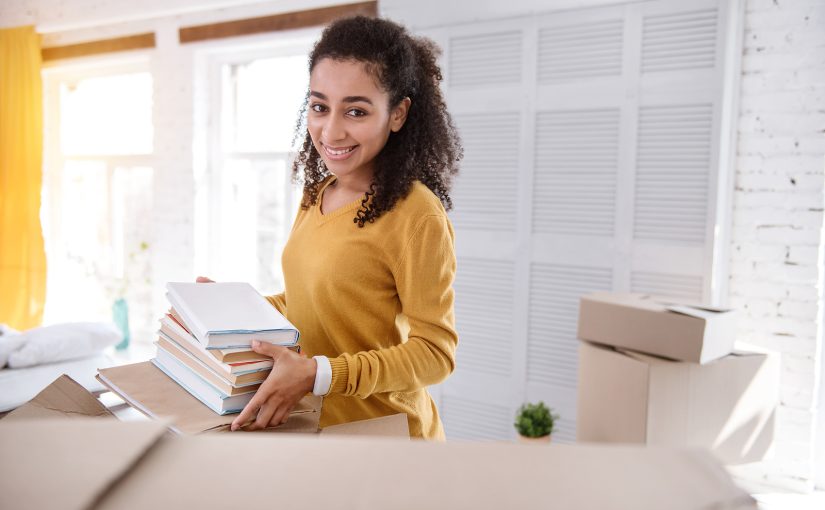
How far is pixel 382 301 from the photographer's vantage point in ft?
3.58

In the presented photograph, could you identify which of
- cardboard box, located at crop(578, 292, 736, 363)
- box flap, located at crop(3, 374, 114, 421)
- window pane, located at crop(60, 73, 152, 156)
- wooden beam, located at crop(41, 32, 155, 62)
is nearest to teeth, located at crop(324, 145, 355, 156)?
box flap, located at crop(3, 374, 114, 421)

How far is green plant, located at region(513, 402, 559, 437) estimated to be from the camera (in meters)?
2.70

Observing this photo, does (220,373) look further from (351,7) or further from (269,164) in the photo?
(269,164)

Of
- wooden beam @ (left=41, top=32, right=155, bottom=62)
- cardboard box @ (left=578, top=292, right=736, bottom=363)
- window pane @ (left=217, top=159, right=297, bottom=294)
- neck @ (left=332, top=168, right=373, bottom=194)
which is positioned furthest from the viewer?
wooden beam @ (left=41, top=32, right=155, bottom=62)

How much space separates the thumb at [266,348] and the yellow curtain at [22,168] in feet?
16.1

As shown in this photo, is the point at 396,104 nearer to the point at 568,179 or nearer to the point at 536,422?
the point at 568,179

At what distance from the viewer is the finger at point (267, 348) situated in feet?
2.69

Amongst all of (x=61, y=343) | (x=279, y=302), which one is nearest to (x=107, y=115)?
(x=61, y=343)

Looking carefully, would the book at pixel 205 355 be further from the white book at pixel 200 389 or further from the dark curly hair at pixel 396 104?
the dark curly hair at pixel 396 104

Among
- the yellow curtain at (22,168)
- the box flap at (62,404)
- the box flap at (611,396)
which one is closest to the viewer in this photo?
the box flap at (62,404)

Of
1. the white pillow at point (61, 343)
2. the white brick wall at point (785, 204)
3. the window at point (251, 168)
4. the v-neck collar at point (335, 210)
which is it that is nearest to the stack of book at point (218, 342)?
the v-neck collar at point (335, 210)

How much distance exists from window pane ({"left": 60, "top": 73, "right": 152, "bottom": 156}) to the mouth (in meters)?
4.02

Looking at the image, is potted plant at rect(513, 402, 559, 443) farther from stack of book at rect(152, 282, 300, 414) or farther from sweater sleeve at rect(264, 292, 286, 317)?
stack of book at rect(152, 282, 300, 414)

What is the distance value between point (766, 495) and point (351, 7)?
125 inches
